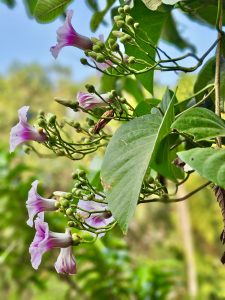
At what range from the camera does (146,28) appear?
747 millimetres

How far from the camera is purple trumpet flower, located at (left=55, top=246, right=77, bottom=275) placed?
569 millimetres

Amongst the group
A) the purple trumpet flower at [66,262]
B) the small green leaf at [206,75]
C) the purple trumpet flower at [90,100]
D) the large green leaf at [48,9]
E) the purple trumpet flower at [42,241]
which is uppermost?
the large green leaf at [48,9]

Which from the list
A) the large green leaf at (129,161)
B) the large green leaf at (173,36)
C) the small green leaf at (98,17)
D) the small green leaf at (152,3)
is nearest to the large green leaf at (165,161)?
the large green leaf at (129,161)

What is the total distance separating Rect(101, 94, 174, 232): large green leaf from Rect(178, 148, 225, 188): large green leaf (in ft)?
0.16

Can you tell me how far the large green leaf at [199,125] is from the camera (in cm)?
48

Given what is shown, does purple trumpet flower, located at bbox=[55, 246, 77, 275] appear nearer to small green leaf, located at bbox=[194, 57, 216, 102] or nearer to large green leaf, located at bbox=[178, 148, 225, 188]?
large green leaf, located at bbox=[178, 148, 225, 188]

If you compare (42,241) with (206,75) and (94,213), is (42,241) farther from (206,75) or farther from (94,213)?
(206,75)

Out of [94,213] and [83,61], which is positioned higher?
[83,61]

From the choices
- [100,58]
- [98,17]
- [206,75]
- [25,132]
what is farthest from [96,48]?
[98,17]

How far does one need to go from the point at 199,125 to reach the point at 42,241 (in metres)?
0.19

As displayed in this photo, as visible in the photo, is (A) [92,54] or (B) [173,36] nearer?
(A) [92,54]

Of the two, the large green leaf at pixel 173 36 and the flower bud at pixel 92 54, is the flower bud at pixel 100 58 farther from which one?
the large green leaf at pixel 173 36

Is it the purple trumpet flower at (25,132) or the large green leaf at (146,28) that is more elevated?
the large green leaf at (146,28)

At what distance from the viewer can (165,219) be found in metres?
9.89
